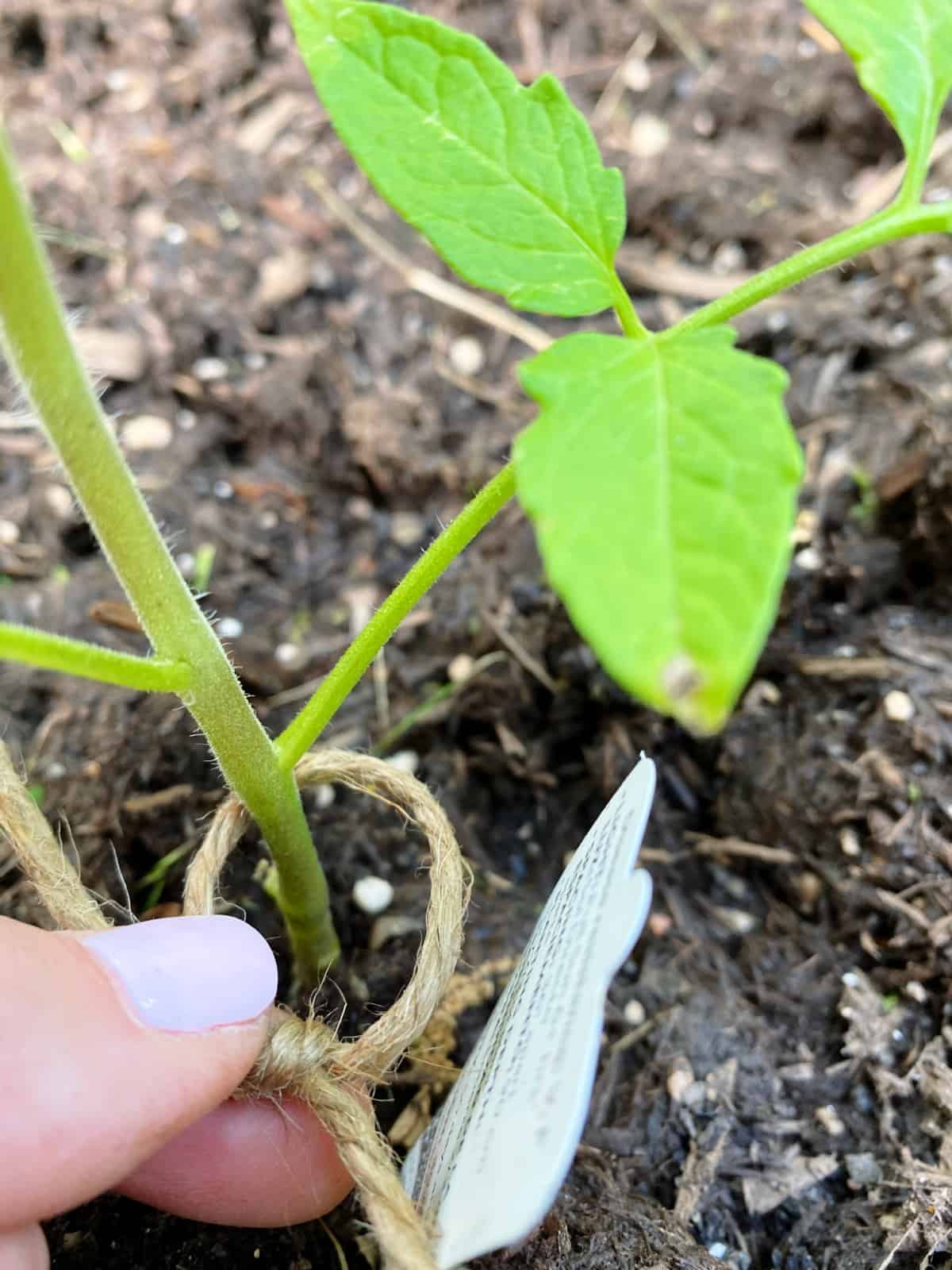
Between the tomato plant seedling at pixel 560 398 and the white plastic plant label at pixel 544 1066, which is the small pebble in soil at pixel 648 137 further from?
the white plastic plant label at pixel 544 1066

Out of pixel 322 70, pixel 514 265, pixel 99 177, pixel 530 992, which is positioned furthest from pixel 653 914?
pixel 99 177

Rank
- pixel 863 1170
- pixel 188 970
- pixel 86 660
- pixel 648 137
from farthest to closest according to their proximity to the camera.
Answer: pixel 648 137
pixel 863 1170
pixel 188 970
pixel 86 660

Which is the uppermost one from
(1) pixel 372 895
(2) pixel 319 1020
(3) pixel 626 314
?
(3) pixel 626 314

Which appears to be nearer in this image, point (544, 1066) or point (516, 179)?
point (544, 1066)

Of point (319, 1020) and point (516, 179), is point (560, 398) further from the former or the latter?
point (319, 1020)

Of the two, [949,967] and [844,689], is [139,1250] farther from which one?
[844,689]

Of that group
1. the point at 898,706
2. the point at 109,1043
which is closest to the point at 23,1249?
the point at 109,1043

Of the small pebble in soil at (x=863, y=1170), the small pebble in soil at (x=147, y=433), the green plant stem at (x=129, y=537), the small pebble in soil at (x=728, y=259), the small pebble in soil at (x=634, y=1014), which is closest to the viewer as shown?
the green plant stem at (x=129, y=537)

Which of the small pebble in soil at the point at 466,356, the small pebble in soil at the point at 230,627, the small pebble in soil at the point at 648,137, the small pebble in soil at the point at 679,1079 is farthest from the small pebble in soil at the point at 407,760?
the small pebble in soil at the point at 648,137

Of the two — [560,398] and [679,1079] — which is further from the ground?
[560,398]
